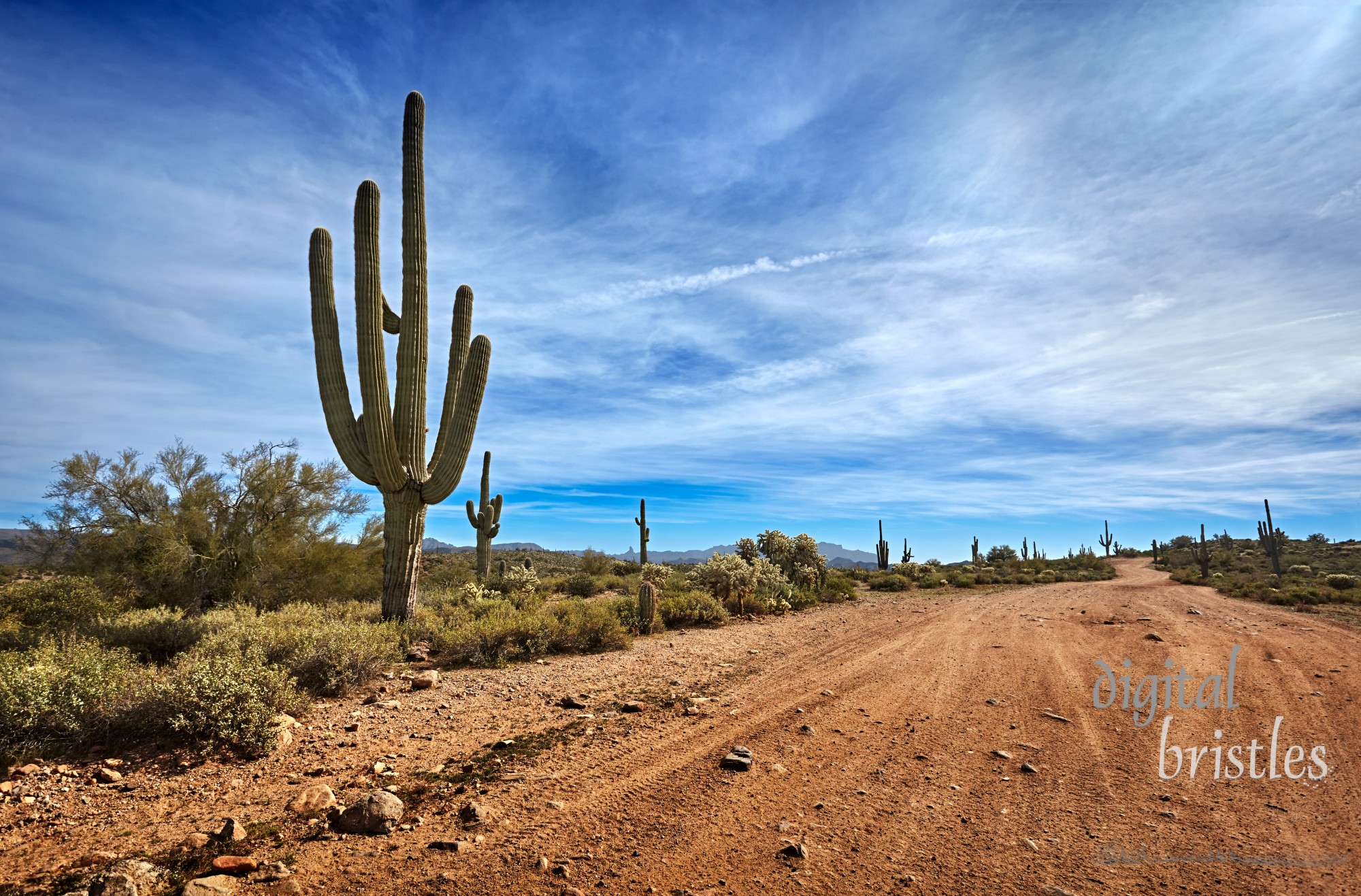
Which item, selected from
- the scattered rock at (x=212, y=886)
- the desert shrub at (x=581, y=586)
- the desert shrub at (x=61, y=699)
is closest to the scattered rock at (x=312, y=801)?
the scattered rock at (x=212, y=886)

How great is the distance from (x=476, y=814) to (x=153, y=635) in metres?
7.29

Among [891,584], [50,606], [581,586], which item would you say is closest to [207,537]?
[50,606]

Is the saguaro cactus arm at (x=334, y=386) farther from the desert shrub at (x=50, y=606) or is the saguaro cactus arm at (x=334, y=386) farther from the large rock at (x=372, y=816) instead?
the large rock at (x=372, y=816)

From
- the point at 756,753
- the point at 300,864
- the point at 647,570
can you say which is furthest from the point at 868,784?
the point at 647,570

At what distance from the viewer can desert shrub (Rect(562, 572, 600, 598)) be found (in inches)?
769

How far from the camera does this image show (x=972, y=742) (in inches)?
224

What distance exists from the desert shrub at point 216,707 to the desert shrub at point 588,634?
15.4ft

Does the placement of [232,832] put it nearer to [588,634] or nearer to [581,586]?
[588,634]

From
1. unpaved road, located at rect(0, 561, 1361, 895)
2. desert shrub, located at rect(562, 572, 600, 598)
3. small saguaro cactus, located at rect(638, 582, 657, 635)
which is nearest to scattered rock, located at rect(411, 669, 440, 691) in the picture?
unpaved road, located at rect(0, 561, 1361, 895)

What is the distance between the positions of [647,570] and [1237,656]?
14.8 m

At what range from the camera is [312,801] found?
4438 millimetres

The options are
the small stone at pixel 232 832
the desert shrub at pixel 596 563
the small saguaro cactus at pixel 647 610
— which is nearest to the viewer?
the small stone at pixel 232 832

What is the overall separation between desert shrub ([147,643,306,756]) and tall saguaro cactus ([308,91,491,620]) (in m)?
4.96

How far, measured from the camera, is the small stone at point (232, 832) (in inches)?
154
